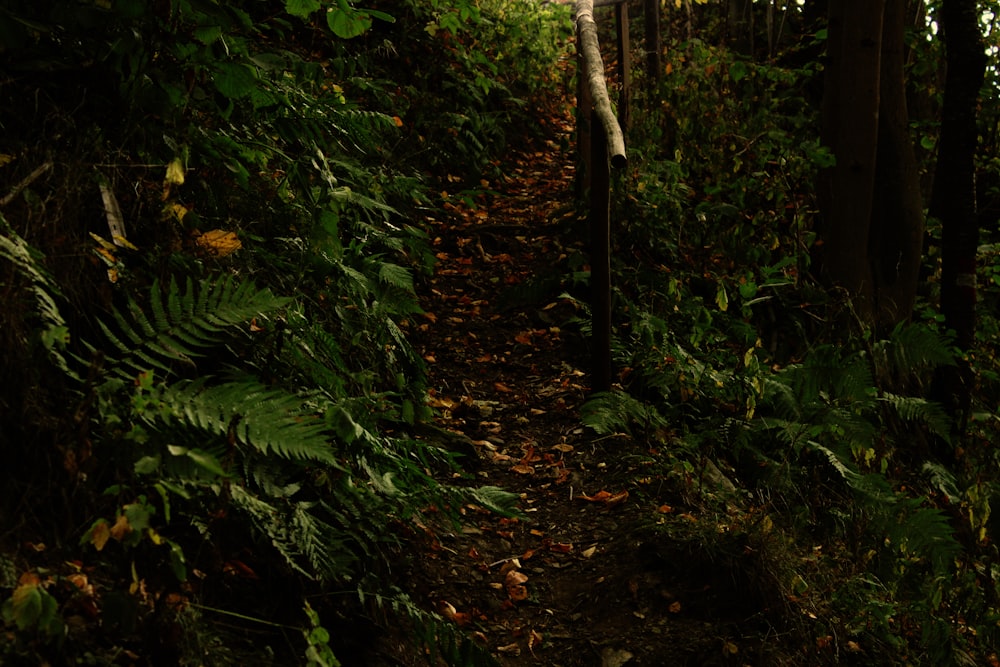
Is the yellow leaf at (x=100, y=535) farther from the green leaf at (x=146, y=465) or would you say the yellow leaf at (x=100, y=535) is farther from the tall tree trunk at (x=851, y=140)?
the tall tree trunk at (x=851, y=140)

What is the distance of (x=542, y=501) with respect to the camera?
4559 mm

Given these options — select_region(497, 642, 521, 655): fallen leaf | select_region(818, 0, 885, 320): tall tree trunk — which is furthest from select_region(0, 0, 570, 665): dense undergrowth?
select_region(818, 0, 885, 320): tall tree trunk

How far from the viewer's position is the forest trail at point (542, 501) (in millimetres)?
3602

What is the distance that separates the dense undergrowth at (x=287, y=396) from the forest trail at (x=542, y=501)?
8.4 inches

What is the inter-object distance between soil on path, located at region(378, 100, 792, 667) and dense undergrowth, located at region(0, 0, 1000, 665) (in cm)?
19

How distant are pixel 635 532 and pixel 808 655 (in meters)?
0.93

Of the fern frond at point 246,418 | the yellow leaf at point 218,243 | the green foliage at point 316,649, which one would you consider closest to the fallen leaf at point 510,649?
the green foliage at point 316,649

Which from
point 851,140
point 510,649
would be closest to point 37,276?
point 510,649

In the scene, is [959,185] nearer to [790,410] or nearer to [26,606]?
Result: [790,410]

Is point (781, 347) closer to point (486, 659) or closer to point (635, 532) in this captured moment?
point (635, 532)

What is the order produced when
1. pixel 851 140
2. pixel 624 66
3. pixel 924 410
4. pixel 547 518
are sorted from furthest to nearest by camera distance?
1. pixel 624 66
2. pixel 851 140
3. pixel 924 410
4. pixel 547 518

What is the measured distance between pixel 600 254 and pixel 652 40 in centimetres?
729

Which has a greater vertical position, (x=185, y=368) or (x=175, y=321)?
(x=175, y=321)

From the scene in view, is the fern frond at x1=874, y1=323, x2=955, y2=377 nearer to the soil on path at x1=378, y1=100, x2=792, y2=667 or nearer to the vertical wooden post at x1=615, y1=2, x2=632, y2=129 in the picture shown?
the soil on path at x1=378, y1=100, x2=792, y2=667
